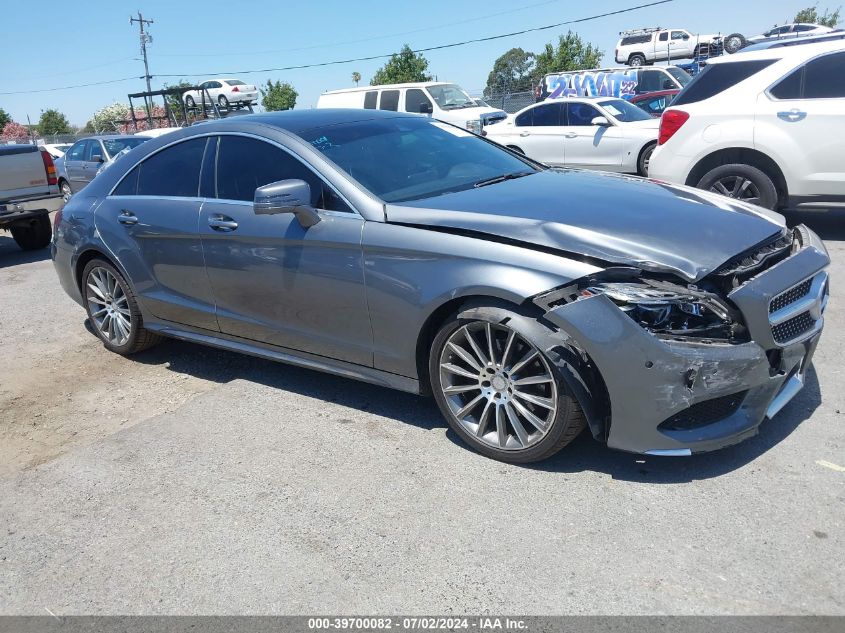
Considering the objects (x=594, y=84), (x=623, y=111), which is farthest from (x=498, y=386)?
(x=594, y=84)


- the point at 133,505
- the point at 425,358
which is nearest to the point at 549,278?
the point at 425,358

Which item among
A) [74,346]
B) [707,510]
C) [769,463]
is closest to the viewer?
[707,510]

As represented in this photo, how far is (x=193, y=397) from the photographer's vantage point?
4809mm

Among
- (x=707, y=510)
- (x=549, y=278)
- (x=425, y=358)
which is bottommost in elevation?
(x=707, y=510)

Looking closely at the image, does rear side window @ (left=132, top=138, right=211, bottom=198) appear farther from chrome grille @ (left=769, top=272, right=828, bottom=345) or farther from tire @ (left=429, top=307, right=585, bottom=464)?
chrome grille @ (left=769, top=272, right=828, bottom=345)

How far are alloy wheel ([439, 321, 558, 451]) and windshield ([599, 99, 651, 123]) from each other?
1040 centimetres

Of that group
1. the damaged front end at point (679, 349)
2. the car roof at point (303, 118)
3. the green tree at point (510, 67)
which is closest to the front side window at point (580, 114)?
the car roof at point (303, 118)

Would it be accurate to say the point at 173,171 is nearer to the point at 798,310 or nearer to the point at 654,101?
the point at 798,310

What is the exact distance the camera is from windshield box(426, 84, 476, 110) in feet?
57.7

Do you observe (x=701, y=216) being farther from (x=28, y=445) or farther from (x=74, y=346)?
(x=74, y=346)

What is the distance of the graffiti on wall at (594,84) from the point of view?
22781 mm

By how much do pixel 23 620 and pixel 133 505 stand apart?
0.79 metres

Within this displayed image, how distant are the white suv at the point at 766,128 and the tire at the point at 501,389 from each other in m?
5.04

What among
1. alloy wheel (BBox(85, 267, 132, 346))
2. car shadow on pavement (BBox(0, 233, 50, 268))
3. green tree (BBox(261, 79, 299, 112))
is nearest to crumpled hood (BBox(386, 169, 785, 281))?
alloy wheel (BBox(85, 267, 132, 346))
